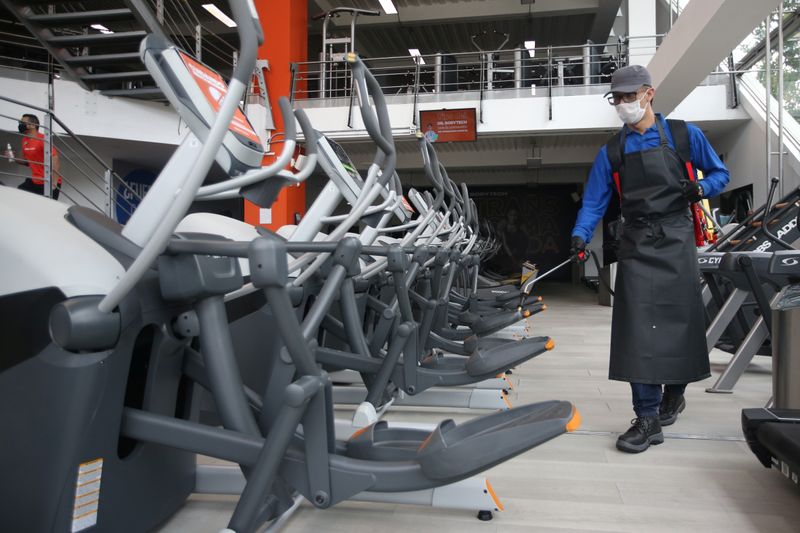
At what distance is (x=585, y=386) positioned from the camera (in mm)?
3432

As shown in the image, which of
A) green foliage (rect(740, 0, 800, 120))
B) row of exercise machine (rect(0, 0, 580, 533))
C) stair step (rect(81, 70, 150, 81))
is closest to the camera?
row of exercise machine (rect(0, 0, 580, 533))

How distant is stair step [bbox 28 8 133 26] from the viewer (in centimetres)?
633

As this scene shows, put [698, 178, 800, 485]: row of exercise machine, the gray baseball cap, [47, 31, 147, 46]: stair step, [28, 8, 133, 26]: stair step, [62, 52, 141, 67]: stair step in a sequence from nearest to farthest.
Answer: [698, 178, 800, 485]: row of exercise machine, the gray baseball cap, [28, 8, 133, 26]: stair step, [47, 31, 147, 46]: stair step, [62, 52, 141, 67]: stair step

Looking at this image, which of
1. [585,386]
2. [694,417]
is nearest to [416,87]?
[585,386]

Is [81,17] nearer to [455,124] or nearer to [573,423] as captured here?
[455,124]

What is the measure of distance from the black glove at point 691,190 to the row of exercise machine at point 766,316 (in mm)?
388

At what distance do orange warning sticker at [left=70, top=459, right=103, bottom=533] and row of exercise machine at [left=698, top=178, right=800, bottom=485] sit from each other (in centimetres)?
169

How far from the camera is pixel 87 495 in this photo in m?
1.21

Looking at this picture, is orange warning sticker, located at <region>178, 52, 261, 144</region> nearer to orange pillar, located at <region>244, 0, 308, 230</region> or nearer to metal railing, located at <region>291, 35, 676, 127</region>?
metal railing, located at <region>291, 35, 676, 127</region>

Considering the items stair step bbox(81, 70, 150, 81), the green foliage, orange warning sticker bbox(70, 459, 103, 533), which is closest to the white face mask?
orange warning sticker bbox(70, 459, 103, 533)

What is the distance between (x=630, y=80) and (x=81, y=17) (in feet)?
20.1

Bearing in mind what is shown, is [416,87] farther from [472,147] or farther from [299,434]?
[299,434]

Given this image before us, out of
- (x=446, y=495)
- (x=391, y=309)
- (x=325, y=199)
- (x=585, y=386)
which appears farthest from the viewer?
(x=585, y=386)

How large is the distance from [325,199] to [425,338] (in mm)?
1050
